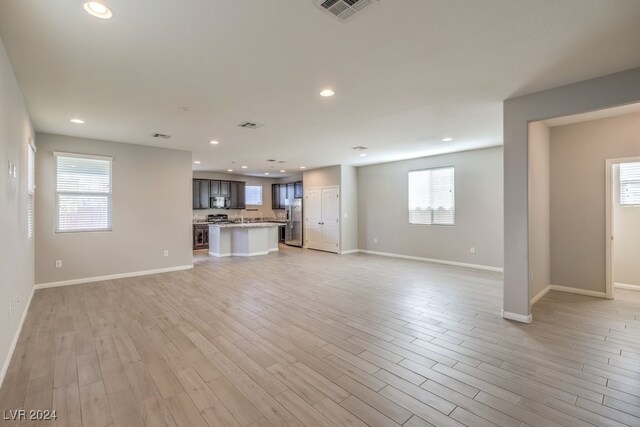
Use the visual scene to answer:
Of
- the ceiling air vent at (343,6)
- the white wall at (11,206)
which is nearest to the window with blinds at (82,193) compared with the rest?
the white wall at (11,206)

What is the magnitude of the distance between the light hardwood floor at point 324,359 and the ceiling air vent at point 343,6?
8.81 ft

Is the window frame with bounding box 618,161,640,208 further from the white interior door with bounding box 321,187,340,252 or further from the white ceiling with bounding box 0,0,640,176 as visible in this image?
the white interior door with bounding box 321,187,340,252

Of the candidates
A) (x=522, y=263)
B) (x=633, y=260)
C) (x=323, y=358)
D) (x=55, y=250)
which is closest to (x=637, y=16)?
(x=522, y=263)

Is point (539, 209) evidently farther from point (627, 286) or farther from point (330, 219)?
point (330, 219)

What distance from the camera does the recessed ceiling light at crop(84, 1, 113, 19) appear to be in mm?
1899

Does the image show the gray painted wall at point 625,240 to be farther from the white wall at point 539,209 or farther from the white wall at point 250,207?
the white wall at point 250,207

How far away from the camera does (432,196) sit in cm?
726

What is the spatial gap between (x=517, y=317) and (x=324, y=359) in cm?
248

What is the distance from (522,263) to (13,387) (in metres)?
4.96

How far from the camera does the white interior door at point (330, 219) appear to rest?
888 cm

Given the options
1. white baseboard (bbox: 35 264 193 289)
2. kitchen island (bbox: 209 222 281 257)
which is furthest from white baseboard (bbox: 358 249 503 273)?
white baseboard (bbox: 35 264 193 289)

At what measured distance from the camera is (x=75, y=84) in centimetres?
311

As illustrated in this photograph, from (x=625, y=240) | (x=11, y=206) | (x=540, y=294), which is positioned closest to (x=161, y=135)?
(x=11, y=206)

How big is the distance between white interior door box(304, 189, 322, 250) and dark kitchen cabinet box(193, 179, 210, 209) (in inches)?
141
